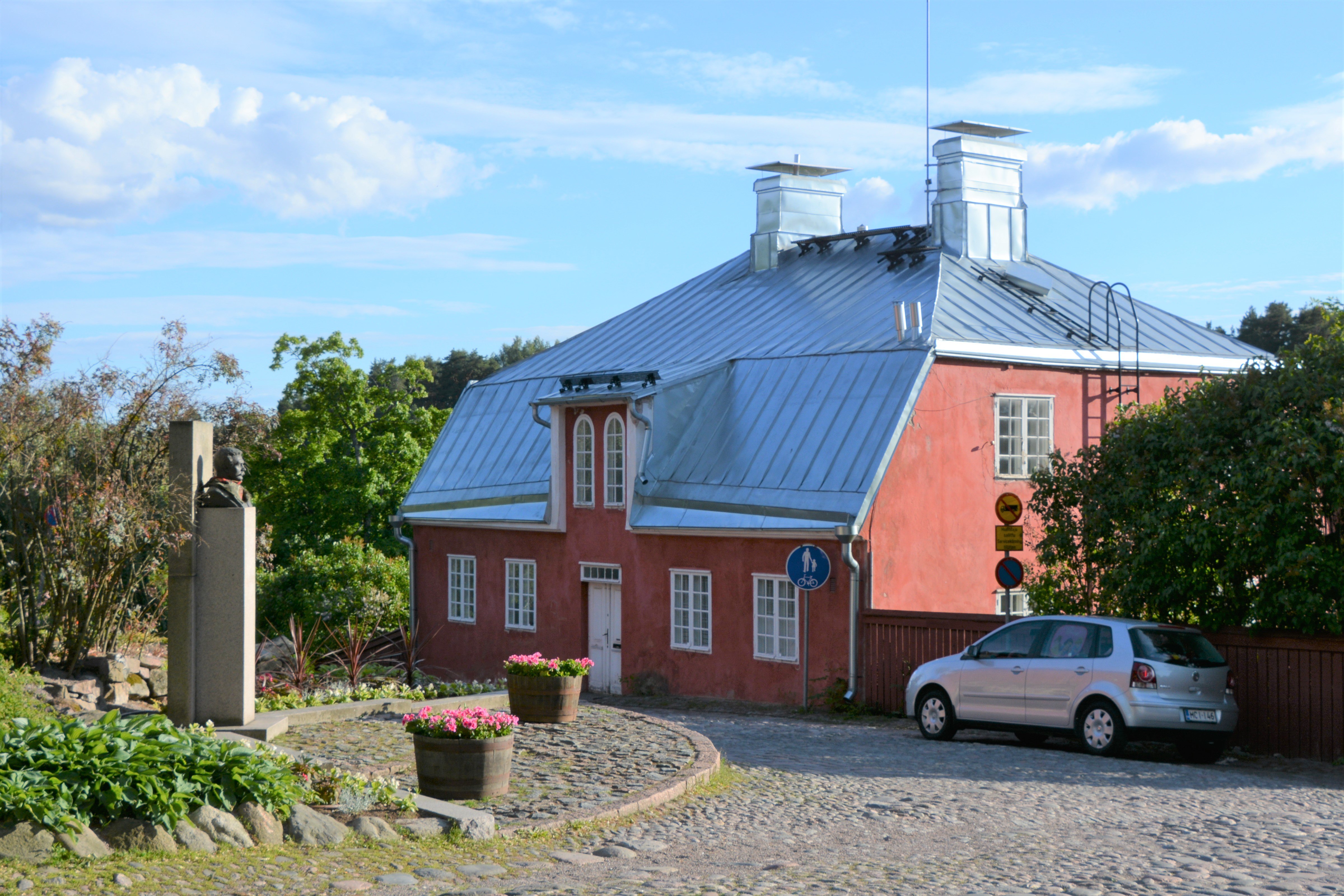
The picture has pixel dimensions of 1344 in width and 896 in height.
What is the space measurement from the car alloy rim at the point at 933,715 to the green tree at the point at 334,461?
92.5ft

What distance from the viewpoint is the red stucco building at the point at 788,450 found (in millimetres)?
20844

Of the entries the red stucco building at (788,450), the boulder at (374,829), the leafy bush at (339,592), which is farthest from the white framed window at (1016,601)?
the boulder at (374,829)

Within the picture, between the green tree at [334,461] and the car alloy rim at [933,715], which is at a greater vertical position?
the green tree at [334,461]

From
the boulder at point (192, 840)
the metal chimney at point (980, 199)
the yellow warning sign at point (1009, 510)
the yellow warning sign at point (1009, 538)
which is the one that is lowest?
the boulder at point (192, 840)

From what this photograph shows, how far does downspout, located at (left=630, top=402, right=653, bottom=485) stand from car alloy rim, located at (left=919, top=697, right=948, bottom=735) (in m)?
7.99

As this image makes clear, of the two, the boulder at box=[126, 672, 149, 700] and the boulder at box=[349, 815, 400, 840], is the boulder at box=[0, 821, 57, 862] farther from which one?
the boulder at box=[126, 672, 149, 700]

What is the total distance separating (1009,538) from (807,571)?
2841 millimetres

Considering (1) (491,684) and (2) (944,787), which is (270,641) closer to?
(1) (491,684)

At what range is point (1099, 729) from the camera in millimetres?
14570

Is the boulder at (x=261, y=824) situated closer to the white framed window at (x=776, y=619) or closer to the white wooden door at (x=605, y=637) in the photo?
the white framed window at (x=776, y=619)

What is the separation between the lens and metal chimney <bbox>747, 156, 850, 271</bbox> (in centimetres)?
3016

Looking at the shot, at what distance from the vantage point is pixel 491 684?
18.6 m

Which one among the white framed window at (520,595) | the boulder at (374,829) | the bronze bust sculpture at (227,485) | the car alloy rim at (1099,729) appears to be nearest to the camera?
the boulder at (374,829)

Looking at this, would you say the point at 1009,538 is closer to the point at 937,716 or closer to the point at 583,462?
the point at 937,716
